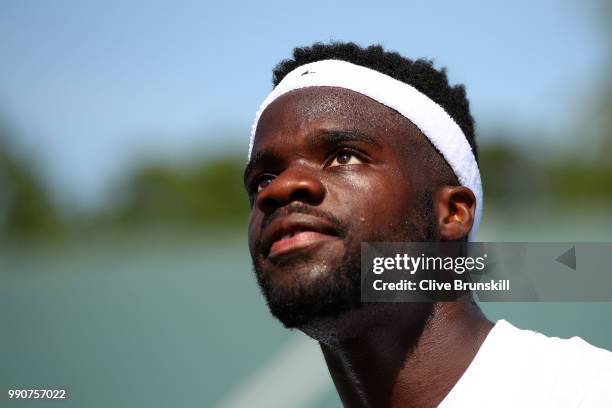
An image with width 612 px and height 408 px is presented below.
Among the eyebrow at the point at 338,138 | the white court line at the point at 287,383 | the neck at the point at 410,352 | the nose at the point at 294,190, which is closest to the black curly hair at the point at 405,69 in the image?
the eyebrow at the point at 338,138

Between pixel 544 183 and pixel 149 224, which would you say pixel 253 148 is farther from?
pixel 544 183

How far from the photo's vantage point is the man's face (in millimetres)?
2697

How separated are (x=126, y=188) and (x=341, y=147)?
22308mm

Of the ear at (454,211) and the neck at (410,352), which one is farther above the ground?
the ear at (454,211)

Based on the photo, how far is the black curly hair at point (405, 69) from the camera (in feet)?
11.0

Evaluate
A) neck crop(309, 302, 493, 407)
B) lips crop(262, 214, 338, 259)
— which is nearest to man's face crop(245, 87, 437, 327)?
lips crop(262, 214, 338, 259)

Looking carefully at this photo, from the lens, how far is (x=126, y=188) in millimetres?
24422

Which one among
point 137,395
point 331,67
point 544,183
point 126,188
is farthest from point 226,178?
point 331,67

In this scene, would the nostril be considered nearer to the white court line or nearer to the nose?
the nose

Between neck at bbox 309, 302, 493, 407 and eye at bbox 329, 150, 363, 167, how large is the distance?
21.8 inches

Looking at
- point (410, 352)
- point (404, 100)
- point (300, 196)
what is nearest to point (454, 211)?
point (404, 100)

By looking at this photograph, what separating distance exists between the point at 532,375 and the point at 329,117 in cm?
120

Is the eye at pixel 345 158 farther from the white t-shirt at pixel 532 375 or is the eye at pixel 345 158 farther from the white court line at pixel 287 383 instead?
the white court line at pixel 287 383

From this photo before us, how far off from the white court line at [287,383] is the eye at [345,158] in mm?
6277
